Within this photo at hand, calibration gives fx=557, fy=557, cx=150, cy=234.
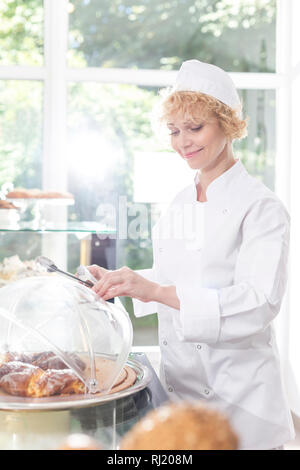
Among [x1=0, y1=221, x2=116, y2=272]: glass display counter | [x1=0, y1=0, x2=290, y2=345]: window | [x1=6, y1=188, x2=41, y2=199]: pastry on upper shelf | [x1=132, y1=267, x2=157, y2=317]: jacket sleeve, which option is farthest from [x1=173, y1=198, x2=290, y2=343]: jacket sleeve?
[x1=0, y1=0, x2=290, y2=345]: window

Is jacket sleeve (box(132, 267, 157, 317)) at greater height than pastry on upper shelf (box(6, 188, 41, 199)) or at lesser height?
lesser

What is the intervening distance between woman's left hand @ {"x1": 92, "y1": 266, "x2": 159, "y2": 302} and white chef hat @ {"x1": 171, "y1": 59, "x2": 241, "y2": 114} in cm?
51

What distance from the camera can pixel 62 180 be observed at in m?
3.47

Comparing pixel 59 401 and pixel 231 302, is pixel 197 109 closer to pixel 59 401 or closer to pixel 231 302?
pixel 231 302

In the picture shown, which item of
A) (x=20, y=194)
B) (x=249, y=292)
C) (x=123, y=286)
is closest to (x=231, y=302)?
(x=249, y=292)

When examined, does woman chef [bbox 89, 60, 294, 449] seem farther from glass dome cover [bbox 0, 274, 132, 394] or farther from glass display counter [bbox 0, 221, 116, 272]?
glass display counter [bbox 0, 221, 116, 272]

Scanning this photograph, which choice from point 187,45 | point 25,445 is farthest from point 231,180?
point 187,45

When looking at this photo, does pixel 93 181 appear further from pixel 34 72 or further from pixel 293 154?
pixel 293 154

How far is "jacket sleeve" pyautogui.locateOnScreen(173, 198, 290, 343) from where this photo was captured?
1075 mm

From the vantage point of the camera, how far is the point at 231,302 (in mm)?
1098

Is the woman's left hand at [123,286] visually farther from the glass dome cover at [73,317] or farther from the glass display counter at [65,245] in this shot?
the glass display counter at [65,245]

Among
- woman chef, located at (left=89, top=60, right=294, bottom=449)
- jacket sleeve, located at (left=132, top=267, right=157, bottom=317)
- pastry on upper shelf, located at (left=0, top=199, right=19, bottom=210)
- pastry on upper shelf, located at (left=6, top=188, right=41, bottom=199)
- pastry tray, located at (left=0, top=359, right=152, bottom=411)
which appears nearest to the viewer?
pastry tray, located at (left=0, top=359, right=152, bottom=411)

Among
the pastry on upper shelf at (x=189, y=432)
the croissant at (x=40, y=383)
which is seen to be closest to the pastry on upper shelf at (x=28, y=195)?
the croissant at (x=40, y=383)

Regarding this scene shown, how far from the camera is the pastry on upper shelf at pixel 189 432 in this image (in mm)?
511
